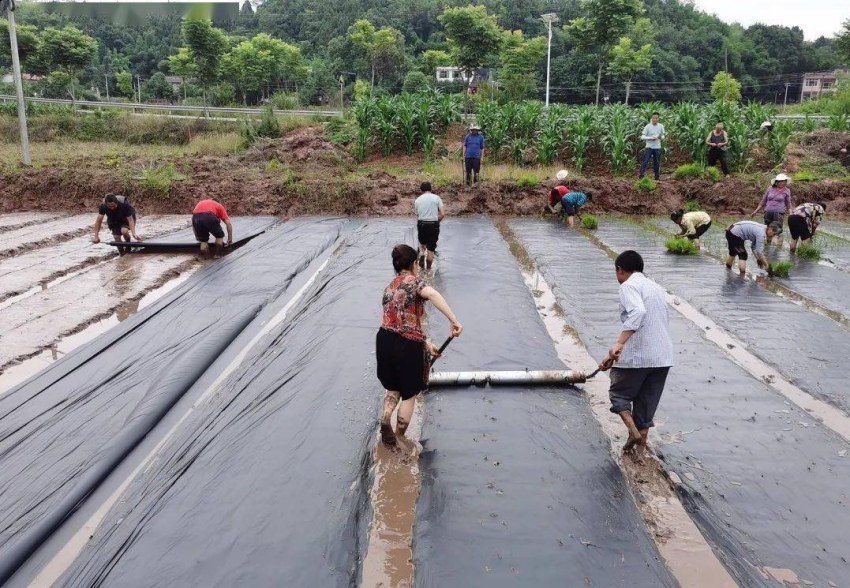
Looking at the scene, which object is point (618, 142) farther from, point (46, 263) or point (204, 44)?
point (204, 44)

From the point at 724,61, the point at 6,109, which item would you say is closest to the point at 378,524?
the point at 6,109

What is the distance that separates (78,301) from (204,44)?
26.3 m

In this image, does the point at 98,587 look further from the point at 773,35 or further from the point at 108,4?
the point at 773,35

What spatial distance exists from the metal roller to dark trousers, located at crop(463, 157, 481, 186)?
10079 millimetres

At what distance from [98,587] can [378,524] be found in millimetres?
1486

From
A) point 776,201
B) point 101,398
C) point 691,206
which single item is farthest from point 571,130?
point 101,398

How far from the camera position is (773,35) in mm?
71125

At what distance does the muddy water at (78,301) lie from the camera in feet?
22.4

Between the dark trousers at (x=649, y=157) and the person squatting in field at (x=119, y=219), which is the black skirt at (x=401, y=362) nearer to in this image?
the person squatting in field at (x=119, y=219)

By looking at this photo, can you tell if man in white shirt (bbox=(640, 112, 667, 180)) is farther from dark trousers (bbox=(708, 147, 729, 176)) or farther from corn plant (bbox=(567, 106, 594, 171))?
corn plant (bbox=(567, 106, 594, 171))

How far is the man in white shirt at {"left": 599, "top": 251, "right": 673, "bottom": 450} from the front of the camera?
13.6 ft

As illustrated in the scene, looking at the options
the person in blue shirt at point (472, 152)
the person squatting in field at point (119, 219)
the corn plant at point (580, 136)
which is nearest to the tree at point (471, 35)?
the corn plant at point (580, 136)

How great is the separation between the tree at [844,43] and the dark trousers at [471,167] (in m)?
16.4

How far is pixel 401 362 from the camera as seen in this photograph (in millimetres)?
4305
